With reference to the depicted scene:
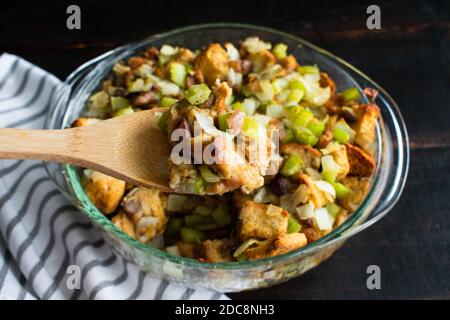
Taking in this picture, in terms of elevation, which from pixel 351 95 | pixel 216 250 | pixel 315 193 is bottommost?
pixel 216 250

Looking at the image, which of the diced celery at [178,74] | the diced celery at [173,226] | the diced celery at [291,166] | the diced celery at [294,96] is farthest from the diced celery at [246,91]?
the diced celery at [173,226]

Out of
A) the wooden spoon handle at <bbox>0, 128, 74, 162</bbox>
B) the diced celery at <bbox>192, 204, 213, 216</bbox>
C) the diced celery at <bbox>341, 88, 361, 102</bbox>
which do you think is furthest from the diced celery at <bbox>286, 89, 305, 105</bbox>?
the wooden spoon handle at <bbox>0, 128, 74, 162</bbox>

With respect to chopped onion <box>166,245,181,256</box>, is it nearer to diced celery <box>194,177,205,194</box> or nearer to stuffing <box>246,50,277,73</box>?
diced celery <box>194,177,205,194</box>

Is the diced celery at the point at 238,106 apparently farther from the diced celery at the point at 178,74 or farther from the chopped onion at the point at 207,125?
the chopped onion at the point at 207,125

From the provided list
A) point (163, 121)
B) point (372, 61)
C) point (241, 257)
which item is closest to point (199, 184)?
point (163, 121)

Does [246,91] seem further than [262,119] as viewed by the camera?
Yes

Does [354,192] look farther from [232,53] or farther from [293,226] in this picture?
[232,53]
